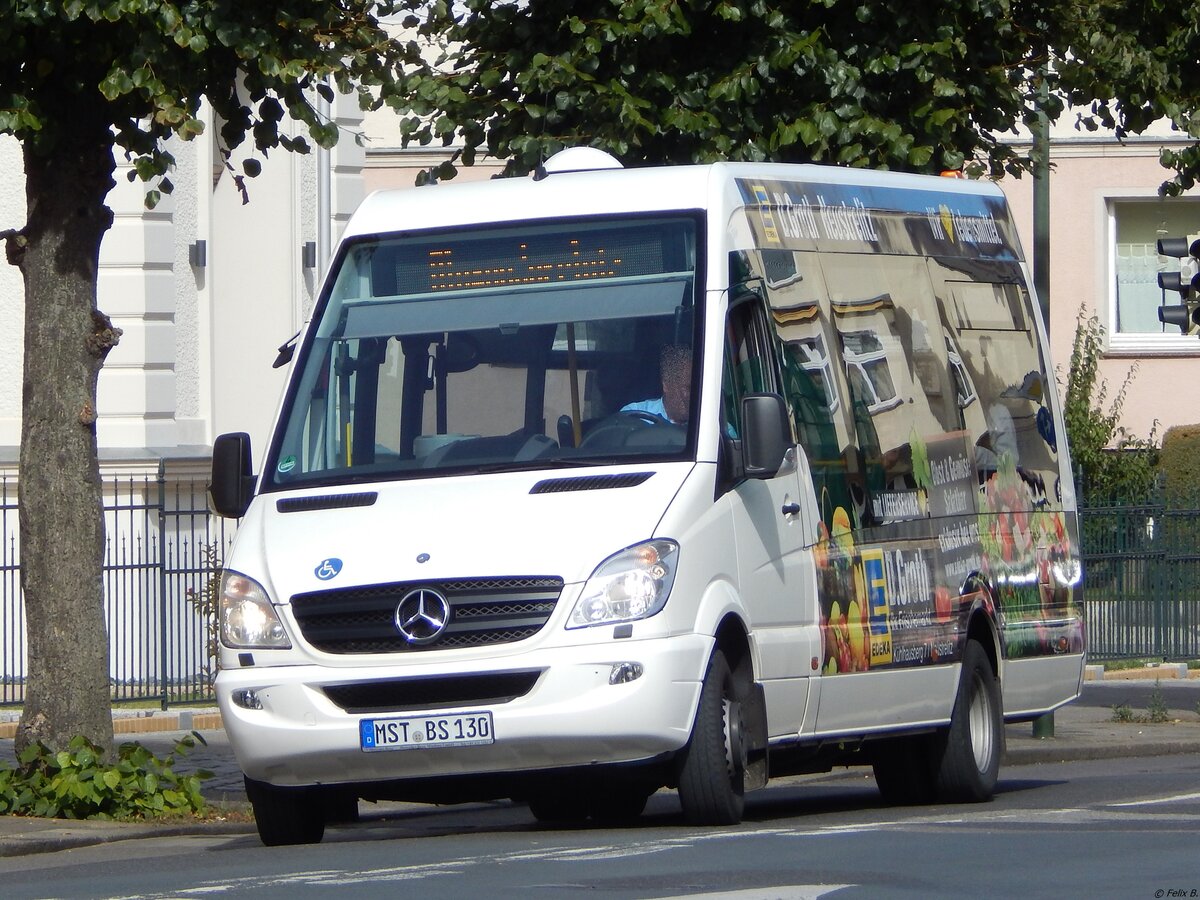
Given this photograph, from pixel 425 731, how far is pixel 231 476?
161cm

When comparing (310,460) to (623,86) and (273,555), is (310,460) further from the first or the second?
(623,86)

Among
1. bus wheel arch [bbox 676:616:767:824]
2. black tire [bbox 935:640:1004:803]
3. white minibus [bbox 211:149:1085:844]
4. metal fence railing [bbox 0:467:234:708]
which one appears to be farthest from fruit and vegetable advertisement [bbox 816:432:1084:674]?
metal fence railing [bbox 0:467:234:708]

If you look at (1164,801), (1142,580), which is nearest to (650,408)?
(1164,801)

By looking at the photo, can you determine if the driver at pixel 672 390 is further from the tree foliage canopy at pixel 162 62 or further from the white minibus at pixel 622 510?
the tree foliage canopy at pixel 162 62

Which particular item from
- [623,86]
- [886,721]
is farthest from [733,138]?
[886,721]

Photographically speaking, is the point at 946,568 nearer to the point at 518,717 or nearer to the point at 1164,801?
the point at 1164,801

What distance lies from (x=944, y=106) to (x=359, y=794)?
708 centimetres

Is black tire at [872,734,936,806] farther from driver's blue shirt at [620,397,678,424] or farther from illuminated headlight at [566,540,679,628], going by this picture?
illuminated headlight at [566,540,679,628]

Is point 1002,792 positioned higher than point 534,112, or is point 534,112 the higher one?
point 534,112

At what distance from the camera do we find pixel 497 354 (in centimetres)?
1049

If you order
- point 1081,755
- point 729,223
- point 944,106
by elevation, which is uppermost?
point 944,106

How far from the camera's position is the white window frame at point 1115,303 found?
34188 millimetres

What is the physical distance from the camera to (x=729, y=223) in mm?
10617

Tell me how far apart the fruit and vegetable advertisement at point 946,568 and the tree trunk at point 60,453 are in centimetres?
372
